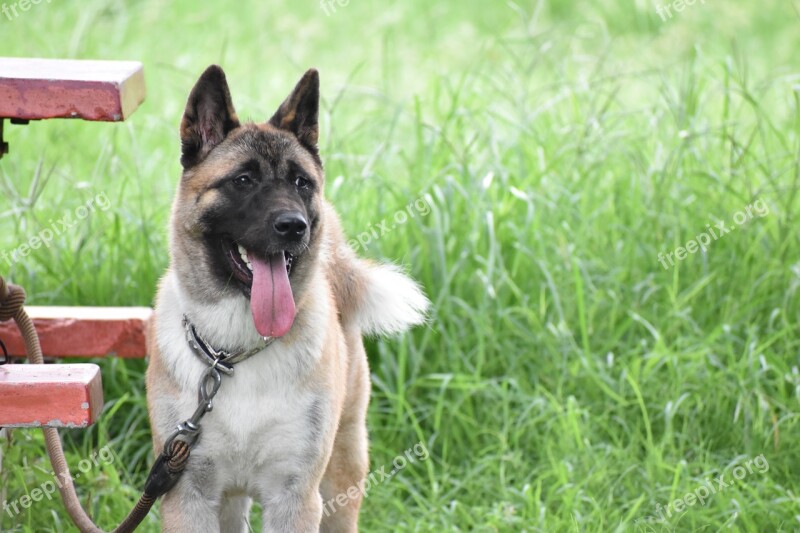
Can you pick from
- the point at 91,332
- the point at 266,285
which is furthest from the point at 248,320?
the point at 91,332

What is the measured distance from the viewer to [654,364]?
439 cm

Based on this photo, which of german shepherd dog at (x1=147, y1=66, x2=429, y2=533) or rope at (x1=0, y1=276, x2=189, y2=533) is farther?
rope at (x1=0, y1=276, x2=189, y2=533)

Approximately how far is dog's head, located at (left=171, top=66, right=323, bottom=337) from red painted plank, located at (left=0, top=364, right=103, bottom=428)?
441 millimetres

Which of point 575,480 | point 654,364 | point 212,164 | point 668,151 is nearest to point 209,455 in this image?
point 212,164

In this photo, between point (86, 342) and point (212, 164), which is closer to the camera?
point (212, 164)

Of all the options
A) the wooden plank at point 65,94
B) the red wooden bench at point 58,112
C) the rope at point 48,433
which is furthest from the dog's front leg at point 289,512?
the wooden plank at point 65,94

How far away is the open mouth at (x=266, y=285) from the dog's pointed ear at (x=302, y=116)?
43 cm

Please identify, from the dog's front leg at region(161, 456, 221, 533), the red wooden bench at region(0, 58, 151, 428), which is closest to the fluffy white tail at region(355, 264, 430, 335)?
the dog's front leg at region(161, 456, 221, 533)

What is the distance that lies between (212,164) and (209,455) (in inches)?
Result: 32.5

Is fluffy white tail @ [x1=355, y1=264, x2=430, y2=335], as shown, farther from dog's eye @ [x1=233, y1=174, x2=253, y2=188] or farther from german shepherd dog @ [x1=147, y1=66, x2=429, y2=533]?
dog's eye @ [x1=233, y1=174, x2=253, y2=188]

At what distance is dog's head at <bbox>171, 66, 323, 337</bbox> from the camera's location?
9.63 feet

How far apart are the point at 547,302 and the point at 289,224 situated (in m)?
1.98

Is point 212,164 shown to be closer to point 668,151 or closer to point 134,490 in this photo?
point 134,490

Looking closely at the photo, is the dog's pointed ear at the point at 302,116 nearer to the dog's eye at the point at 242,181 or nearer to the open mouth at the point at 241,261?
the dog's eye at the point at 242,181
